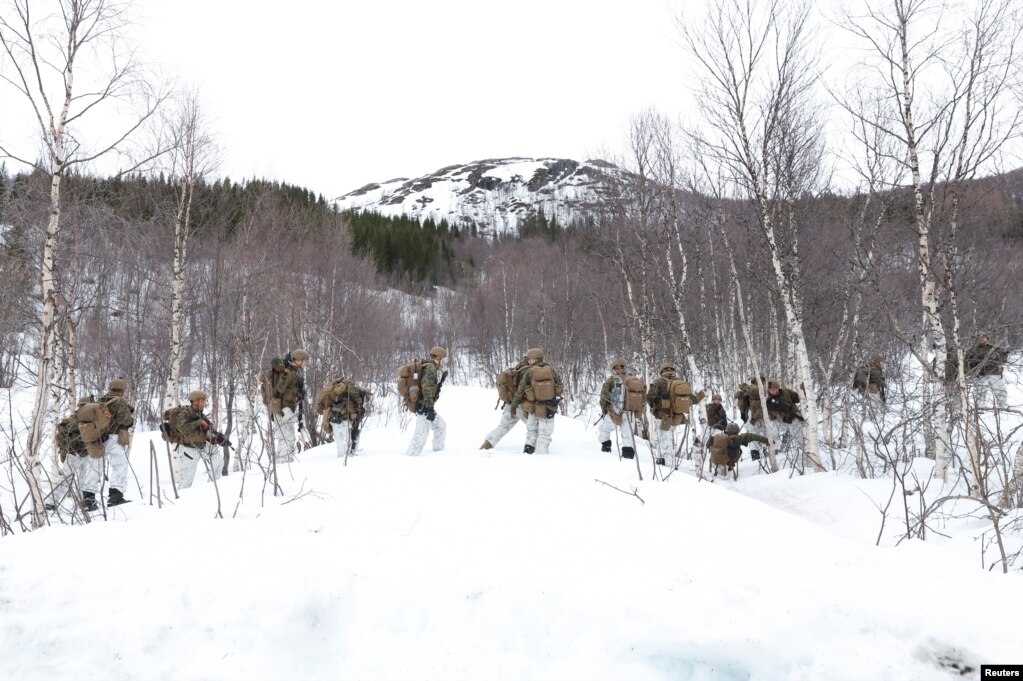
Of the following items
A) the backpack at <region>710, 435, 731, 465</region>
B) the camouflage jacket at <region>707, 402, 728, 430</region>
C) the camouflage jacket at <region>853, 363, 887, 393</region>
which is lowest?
the backpack at <region>710, 435, 731, 465</region>

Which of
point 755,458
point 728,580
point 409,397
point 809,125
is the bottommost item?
point 755,458

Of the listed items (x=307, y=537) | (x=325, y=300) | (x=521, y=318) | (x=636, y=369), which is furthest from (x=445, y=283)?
(x=307, y=537)

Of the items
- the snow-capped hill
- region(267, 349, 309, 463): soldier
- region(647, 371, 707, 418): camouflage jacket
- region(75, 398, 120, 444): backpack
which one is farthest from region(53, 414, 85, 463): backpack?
the snow-capped hill

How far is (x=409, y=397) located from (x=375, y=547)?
14.8 feet

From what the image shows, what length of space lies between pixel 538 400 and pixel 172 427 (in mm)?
5511

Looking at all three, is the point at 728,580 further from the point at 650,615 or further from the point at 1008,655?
the point at 1008,655

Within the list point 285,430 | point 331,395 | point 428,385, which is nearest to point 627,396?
point 428,385

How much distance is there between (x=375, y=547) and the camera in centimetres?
332

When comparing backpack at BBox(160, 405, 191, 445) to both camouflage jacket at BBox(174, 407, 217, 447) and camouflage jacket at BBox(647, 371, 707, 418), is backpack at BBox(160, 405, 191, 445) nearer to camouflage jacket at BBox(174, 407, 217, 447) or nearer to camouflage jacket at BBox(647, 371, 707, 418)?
camouflage jacket at BBox(174, 407, 217, 447)

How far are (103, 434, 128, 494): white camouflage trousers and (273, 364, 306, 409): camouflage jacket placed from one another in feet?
7.37

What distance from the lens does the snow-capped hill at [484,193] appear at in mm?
73062

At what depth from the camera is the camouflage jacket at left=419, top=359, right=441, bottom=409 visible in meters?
7.61

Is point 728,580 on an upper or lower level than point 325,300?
lower

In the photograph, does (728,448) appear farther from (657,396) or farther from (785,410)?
(657,396)
